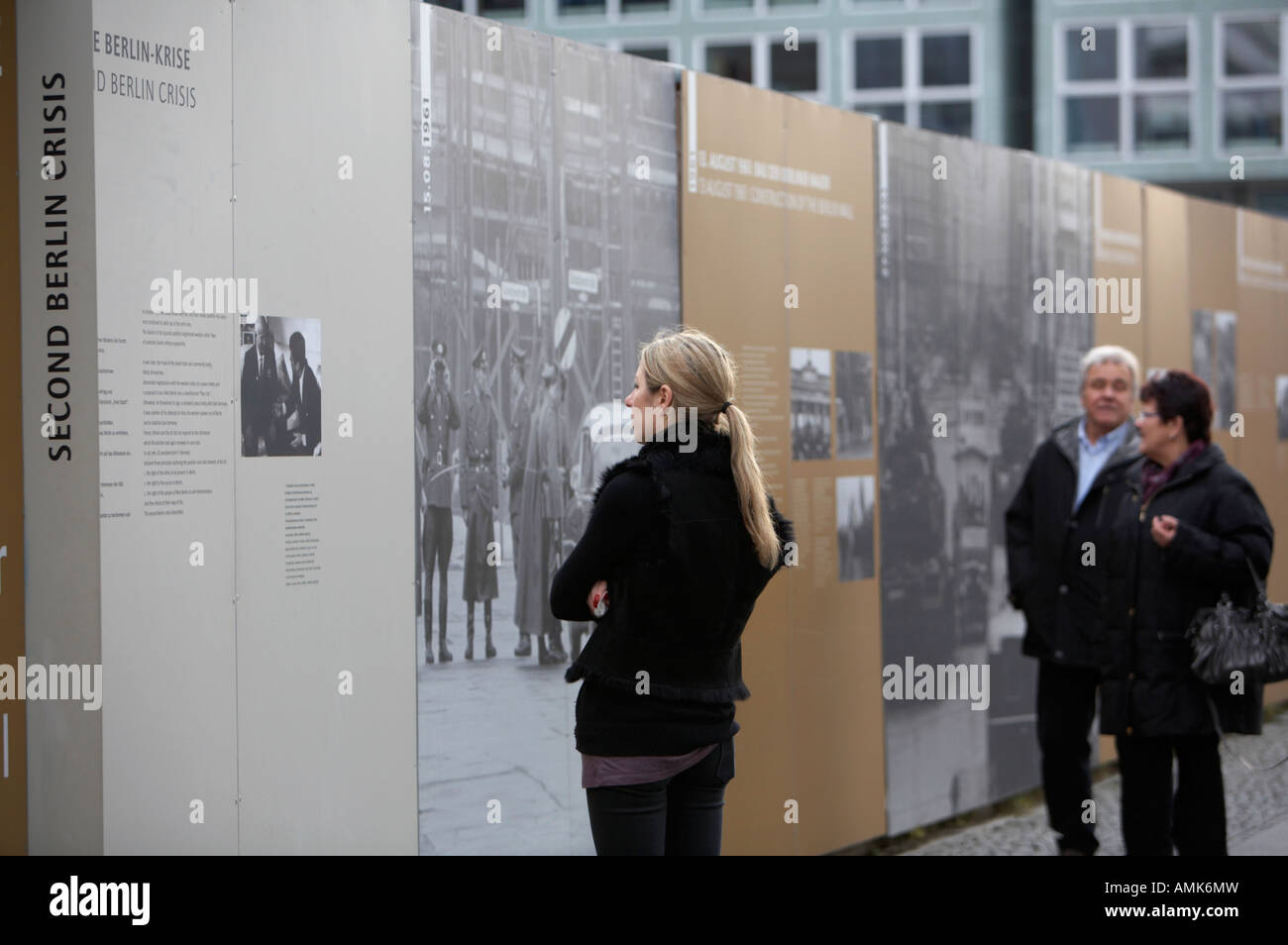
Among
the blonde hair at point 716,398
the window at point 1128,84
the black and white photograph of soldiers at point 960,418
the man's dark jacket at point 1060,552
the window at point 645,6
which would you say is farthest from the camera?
the window at point 645,6

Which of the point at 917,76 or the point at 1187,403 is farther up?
the point at 917,76

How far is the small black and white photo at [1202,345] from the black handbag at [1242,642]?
4.19 metres

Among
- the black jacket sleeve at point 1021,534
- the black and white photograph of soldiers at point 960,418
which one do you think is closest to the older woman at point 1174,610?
the black jacket sleeve at point 1021,534

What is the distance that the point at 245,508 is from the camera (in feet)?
14.1

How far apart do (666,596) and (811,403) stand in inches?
107

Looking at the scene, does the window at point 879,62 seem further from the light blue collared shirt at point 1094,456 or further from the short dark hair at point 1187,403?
the short dark hair at point 1187,403

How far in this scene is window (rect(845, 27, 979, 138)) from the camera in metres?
24.0

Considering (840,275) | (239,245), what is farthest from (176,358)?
(840,275)

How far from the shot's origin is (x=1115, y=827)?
6.63m

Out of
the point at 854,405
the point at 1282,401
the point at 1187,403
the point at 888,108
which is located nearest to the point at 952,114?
the point at 888,108

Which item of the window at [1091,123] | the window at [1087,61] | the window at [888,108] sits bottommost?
the window at [1091,123]

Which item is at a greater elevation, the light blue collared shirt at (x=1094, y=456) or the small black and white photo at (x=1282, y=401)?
the small black and white photo at (x=1282, y=401)

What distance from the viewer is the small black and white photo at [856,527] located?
20.1 ft

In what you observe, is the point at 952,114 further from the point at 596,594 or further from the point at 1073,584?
the point at 596,594
